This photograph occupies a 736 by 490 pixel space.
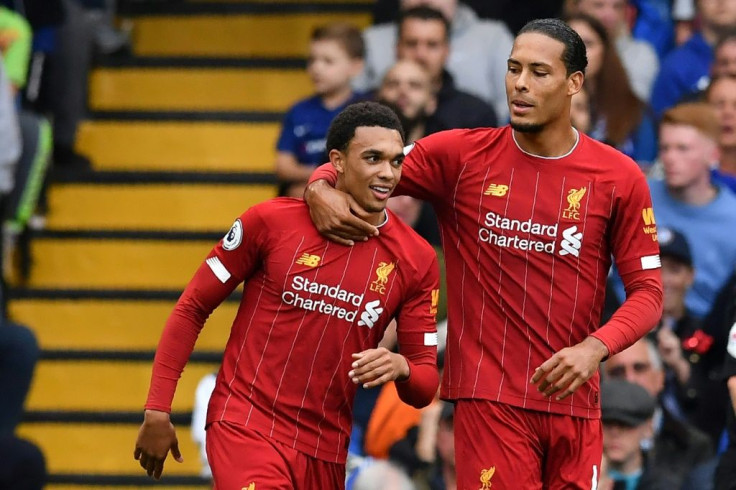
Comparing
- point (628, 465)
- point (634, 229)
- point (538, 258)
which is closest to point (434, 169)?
point (538, 258)

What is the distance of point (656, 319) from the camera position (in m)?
6.16

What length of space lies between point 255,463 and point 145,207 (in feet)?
16.5

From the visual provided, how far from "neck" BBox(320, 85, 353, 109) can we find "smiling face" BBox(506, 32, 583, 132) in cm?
373

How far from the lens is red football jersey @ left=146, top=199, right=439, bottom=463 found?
20.4 feet

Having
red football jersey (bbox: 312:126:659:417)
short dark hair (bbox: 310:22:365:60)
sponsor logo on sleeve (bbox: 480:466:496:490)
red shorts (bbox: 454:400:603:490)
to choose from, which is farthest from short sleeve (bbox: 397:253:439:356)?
short dark hair (bbox: 310:22:365:60)

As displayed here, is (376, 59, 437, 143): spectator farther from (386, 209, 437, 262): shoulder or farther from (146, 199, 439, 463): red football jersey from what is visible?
(146, 199, 439, 463): red football jersey

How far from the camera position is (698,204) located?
30.3ft

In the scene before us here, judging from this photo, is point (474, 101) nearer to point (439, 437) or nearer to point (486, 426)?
point (439, 437)

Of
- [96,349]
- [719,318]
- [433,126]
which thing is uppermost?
[433,126]

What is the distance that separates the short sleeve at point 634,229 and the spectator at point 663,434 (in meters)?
1.67

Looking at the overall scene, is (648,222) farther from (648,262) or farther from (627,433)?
(627,433)

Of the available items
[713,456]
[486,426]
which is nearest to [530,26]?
[486,426]

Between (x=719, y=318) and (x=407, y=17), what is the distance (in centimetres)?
253

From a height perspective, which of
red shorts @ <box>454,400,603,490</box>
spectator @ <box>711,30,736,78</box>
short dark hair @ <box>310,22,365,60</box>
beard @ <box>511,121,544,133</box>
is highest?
spectator @ <box>711,30,736,78</box>
